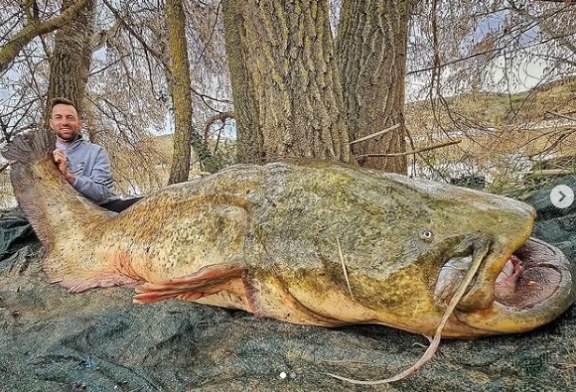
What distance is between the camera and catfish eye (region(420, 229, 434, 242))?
1.57 m

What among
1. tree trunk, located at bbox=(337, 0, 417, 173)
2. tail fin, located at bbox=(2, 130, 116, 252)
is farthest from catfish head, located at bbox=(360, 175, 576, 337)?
tail fin, located at bbox=(2, 130, 116, 252)

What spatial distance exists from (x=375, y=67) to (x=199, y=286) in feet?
7.08

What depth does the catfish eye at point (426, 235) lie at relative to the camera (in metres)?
1.57

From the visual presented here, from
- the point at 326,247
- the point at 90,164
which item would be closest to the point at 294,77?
the point at 326,247

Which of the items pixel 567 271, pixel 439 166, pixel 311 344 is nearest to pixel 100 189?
pixel 311 344

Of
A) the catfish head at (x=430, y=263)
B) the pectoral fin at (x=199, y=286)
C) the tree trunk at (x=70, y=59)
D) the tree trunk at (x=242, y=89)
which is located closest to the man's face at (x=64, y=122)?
the tree trunk at (x=242, y=89)

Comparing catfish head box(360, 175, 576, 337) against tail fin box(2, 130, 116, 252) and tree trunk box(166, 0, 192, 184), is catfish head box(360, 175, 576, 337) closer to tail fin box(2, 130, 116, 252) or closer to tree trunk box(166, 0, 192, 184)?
tail fin box(2, 130, 116, 252)

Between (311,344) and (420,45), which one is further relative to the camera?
(420,45)

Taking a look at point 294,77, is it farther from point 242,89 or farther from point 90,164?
point 90,164

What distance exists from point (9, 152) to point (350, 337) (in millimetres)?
2443

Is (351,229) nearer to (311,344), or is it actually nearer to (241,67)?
(311,344)

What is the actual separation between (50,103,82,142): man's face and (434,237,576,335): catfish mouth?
10.8 feet

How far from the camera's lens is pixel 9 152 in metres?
2.99

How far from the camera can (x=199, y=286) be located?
1.93 m
